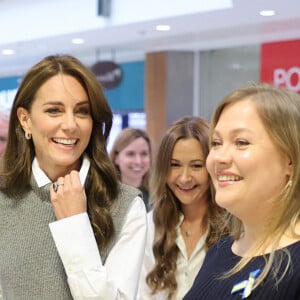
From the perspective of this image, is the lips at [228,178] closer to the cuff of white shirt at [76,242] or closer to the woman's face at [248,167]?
the woman's face at [248,167]

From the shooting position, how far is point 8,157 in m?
2.21

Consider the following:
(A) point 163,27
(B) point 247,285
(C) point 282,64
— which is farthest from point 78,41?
(B) point 247,285

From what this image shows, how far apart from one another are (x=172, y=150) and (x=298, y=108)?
123 cm

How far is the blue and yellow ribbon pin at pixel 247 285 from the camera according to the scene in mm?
1566

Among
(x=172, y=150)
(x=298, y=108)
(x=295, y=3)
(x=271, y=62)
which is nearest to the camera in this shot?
(x=298, y=108)

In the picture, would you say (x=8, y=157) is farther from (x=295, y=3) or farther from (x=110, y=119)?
(x=295, y=3)

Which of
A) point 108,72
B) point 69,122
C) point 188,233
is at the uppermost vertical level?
point 108,72

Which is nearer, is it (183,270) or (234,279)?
(234,279)

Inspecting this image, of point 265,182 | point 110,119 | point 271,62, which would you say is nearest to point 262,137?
point 265,182

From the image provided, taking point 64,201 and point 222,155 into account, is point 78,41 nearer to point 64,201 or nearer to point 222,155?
point 64,201

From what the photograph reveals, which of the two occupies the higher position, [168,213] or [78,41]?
[78,41]

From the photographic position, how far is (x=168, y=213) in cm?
292

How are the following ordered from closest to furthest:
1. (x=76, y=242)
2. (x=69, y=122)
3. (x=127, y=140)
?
(x=76, y=242) < (x=69, y=122) < (x=127, y=140)

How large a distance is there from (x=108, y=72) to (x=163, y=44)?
92 centimetres
